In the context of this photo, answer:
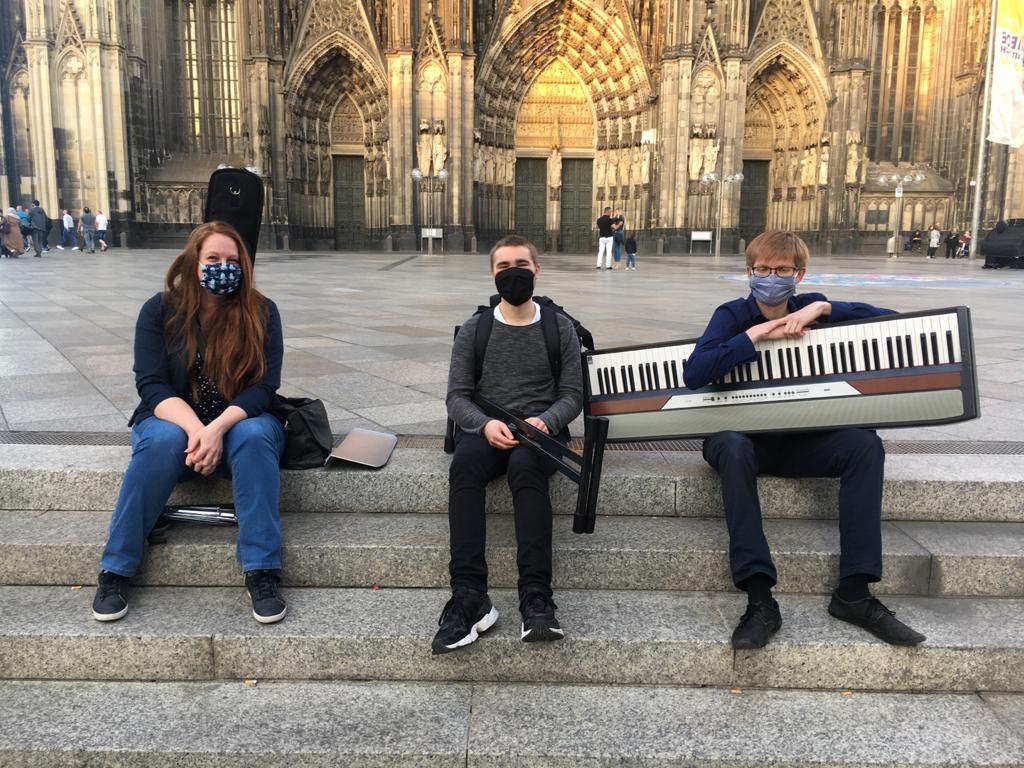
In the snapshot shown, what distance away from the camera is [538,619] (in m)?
2.68

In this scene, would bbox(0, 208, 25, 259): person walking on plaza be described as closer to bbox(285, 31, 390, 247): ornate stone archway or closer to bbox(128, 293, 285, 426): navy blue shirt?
bbox(285, 31, 390, 247): ornate stone archway

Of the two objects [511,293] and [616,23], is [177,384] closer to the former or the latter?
[511,293]

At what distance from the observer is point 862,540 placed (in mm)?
2869

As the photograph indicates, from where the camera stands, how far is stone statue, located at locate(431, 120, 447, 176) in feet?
92.9

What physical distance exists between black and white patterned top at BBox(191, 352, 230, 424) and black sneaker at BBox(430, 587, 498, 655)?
131 cm

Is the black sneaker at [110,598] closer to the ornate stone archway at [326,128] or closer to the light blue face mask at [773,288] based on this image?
the light blue face mask at [773,288]

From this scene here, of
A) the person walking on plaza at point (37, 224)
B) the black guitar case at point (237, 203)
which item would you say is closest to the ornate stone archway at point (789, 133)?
the person walking on plaza at point (37, 224)

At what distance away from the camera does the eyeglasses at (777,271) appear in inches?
128

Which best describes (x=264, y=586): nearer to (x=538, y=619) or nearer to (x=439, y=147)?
(x=538, y=619)

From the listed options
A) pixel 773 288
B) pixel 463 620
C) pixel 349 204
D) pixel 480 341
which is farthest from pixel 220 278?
pixel 349 204

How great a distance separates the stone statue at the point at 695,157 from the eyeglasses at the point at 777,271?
27480 millimetres

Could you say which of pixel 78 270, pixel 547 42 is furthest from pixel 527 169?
pixel 78 270

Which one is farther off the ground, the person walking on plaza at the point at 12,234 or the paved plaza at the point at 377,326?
the person walking on plaza at the point at 12,234

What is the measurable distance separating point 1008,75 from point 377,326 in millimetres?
20107
